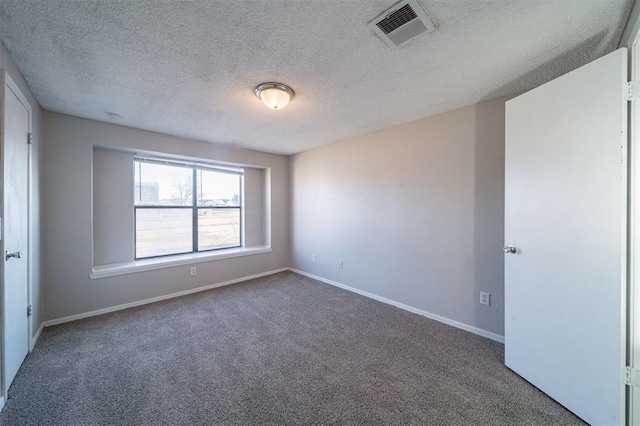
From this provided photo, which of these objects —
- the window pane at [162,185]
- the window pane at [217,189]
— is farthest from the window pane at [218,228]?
the window pane at [162,185]

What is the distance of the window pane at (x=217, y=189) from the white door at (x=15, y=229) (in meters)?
2.14

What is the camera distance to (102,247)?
3199 mm

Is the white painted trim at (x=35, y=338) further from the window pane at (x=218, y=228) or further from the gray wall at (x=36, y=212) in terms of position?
the window pane at (x=218, y=228)

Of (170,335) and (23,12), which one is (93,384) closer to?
(170,335)

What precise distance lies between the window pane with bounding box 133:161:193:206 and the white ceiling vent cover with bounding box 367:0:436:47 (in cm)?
368

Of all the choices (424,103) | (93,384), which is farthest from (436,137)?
(93,384)

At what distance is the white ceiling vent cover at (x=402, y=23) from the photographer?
129 centimetres

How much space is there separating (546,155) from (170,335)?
3.68 m

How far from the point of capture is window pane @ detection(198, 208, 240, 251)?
4230mm

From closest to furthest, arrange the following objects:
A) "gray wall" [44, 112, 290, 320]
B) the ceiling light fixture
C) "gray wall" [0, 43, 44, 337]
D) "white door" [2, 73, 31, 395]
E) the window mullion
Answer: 1. "white door" [2, 73, 31, 395]
2. the ceiling light fixture
3. "gray wall" [0, 43, 44, 337]
4. "gray wall" [44, 112, 290, 320]
5. the window mullion

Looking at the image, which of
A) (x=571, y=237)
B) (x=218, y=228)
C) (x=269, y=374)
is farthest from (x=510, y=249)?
(x=218, y=228)

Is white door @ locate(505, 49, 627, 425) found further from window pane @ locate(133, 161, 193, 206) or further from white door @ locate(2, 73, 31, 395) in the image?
window pane @ locate(133, 161, 193, 206)

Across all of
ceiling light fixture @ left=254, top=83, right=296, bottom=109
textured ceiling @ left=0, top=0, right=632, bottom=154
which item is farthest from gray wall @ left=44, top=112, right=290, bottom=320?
ceiling light fixture @ left=254, top=83, right=296, bottom=109

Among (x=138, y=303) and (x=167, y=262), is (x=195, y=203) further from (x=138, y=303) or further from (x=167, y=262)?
(x=138, y=303)
